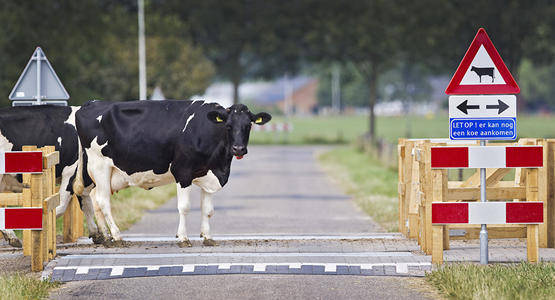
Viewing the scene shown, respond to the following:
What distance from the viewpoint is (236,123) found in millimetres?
11305

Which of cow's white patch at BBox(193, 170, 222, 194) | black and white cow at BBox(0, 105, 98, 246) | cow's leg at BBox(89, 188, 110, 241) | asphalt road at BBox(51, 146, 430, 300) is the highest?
black and white cow at BBox(0, 105, 98, 246)

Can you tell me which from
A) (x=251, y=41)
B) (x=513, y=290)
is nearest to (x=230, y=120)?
(x=513, y=290)

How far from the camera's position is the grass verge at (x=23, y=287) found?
26.8ft

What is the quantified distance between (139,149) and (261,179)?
55.5ft

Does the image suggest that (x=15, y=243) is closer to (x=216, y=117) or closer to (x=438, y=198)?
(x=216, y=117)

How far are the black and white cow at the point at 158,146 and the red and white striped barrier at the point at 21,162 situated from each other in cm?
184

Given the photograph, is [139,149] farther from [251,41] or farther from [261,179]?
[251,41]

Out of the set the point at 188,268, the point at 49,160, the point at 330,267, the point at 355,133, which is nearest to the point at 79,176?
the point at 49,160

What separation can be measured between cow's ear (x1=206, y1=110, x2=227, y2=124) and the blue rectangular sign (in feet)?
9.08

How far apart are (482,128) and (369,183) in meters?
14.7

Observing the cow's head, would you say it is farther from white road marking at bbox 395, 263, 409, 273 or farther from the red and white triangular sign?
the red and white triangular sign

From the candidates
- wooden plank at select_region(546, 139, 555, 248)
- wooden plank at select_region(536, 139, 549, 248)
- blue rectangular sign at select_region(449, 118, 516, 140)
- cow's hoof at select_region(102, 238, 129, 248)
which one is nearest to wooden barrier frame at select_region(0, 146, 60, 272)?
cow's hoof at select_region(102, 238, 129, 248)

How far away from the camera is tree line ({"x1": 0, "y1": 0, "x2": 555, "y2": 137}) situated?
155 feet

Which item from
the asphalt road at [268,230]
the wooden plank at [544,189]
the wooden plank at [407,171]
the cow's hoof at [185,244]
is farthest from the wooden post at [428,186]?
the cow's hoof at [185,244]
